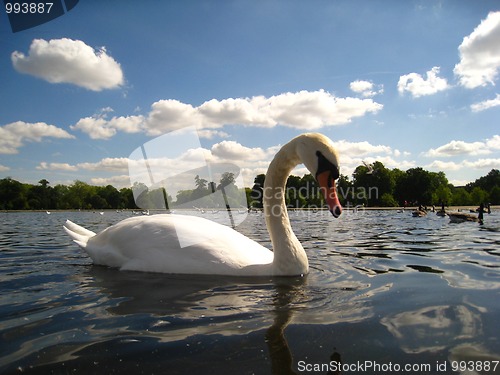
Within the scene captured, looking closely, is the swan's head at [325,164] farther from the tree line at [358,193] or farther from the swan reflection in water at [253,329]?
the tree line at [358,193]

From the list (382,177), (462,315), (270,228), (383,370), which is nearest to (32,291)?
(270,228)

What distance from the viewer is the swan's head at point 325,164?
414 centimetres

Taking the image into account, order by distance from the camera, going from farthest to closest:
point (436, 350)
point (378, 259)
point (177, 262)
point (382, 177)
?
point (382, 177) → point (378, 259) → point (177, 262) → point (436, 350)

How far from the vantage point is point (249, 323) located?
10.5ft

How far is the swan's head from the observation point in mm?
4137

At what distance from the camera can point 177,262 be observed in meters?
4.95

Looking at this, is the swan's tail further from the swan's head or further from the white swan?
the swan's head

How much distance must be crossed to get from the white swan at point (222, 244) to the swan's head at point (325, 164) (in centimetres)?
2

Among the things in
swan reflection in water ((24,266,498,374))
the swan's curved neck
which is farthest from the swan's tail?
the swan's curved neck

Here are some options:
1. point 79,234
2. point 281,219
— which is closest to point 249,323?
point 281,219

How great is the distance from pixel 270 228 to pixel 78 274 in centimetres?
282

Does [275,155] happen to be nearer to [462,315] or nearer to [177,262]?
[177,262]

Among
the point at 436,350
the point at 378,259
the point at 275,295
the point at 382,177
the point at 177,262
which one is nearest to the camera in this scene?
the point at 436,350

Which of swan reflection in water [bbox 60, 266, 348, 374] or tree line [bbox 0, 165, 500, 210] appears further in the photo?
tree line [bbox 0, 165, 500, 210]
